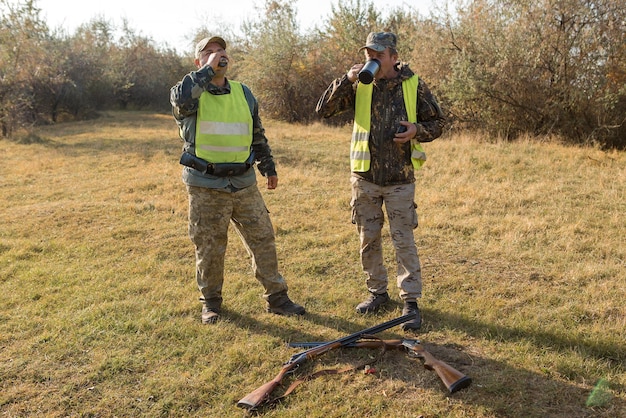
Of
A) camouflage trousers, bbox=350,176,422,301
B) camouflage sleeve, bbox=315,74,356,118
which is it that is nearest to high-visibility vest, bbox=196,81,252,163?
camouflage sleeve, bbox=315,74,356,118

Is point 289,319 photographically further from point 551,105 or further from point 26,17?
point 26,17

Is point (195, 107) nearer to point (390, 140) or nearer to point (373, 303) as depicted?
point (390, 140)

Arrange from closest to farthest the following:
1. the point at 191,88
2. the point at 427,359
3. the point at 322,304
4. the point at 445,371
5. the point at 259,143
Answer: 1. the point at 445,371
2. the point at 427,359
3. the point at 191,88
4. the point at 259,143
5. the point at 322,304

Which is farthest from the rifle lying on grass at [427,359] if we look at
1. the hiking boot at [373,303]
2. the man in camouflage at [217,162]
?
the man in camouflage at [217,162]

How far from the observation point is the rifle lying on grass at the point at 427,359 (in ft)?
10.3

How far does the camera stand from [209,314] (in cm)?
432

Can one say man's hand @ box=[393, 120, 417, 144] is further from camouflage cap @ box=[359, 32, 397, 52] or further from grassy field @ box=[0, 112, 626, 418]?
grassy field @ box=[0, 112, 626, 418]

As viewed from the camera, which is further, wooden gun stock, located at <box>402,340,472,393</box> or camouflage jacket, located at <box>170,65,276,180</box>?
camouflage jacket, located at <box>170,65,276,180</box>

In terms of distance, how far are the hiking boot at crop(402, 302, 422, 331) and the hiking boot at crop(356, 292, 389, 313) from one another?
30cm

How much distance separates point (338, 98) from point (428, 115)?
0.70 m

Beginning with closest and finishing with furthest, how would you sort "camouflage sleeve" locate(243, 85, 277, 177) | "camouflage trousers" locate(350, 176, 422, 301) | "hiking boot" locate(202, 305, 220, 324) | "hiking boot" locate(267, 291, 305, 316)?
"camouflage trousers" locate(350, 176, 422, 301)
"camouflage sleeve" locate(243, 85, 277, 177)
"hiking boot" locate(202, 305, 220, 324)
"hiking boot" locate(267, 291, 305, 316)

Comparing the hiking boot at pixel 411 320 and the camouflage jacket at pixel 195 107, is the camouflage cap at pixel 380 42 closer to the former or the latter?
the camouflage jacket at pixel 195 107

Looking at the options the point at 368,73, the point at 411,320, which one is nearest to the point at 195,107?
the point at 368,73

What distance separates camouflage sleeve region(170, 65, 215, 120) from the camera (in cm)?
368
